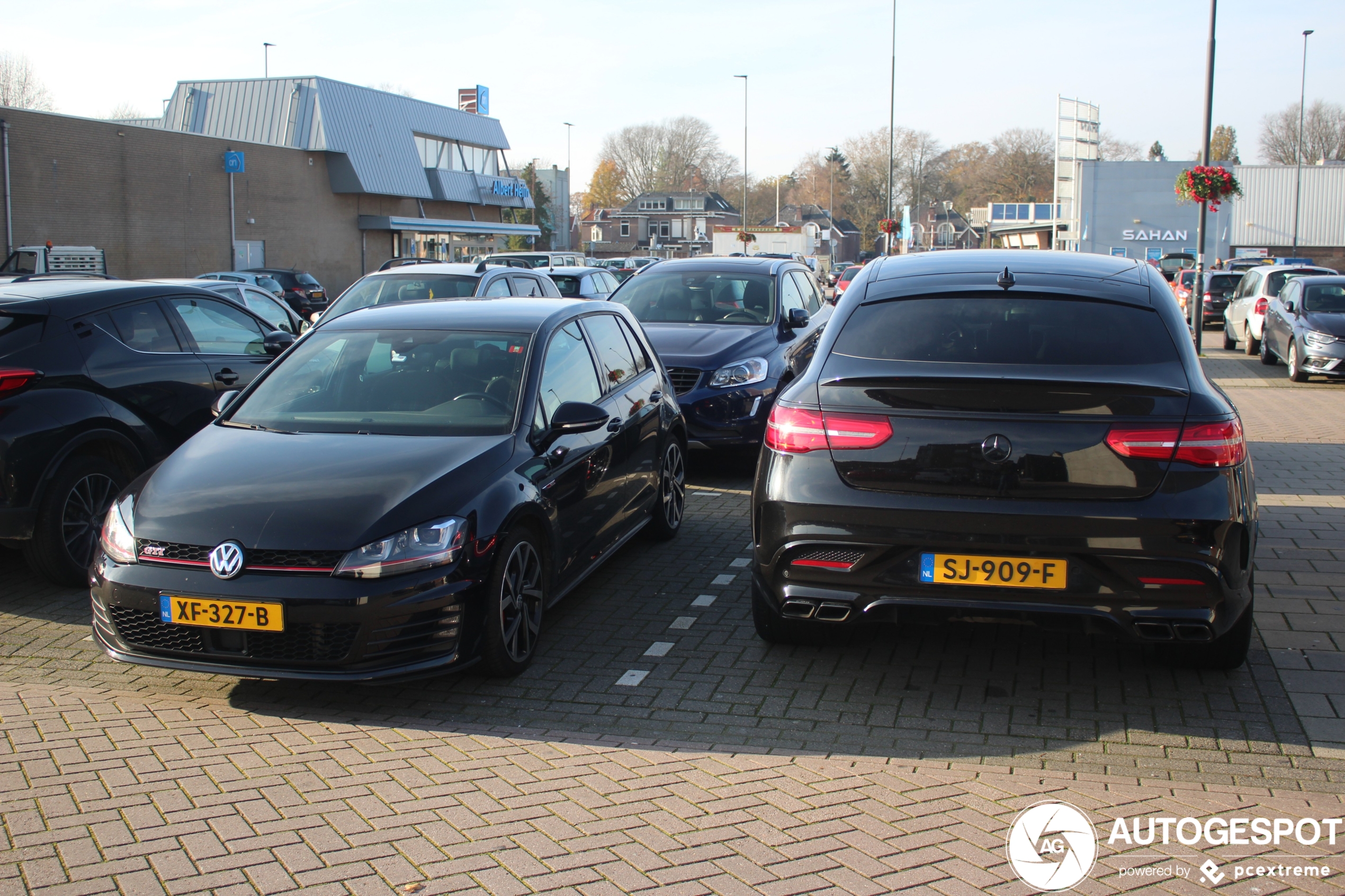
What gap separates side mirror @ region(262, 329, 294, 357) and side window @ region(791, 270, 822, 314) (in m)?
5.40

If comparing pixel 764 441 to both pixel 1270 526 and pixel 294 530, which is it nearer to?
pixel 294 530

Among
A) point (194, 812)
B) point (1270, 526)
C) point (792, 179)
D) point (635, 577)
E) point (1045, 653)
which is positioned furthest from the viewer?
point (792, 179)

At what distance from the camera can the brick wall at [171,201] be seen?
3002cm

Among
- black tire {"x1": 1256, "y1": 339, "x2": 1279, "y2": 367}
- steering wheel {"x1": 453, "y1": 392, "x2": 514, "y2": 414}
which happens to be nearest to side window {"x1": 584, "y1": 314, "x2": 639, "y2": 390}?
steering wheel {"x1": 453, "y1": 392, "x2": 514, "y2": 414}

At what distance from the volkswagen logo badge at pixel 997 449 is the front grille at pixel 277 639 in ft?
8.11

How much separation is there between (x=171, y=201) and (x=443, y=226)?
14.4m

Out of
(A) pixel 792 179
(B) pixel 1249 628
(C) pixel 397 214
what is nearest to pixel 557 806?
(B) pixel 1249 628

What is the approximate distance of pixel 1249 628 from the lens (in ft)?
15.2

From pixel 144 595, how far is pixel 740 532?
4.10m

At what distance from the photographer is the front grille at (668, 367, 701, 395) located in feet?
30.1

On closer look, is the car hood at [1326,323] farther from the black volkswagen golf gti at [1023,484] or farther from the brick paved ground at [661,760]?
the black volkswagen golf gti at [1023,484]

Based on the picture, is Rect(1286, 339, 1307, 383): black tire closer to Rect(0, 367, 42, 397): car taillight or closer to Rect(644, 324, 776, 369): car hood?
Rect(644, 324, 776, 369): car hood

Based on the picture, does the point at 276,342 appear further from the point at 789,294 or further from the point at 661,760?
the point at 789,294

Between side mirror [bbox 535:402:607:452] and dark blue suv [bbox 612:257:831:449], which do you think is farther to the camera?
dark blue suv [bbox 612:257:831:449]
